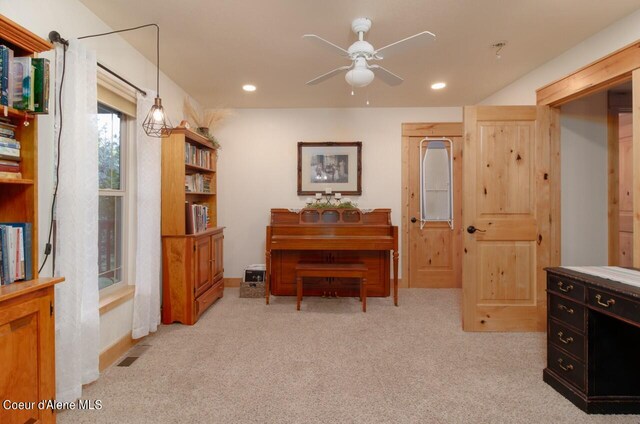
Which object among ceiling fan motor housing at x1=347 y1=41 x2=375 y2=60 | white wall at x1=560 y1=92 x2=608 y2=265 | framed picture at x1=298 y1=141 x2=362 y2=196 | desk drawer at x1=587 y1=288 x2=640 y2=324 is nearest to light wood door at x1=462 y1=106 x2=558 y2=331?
white wall at x1=560 y1=92 x2=608 y2=265

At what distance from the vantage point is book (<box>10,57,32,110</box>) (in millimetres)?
1423

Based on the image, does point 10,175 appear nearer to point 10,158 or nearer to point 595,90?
point 10,158

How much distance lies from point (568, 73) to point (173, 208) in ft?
12.4

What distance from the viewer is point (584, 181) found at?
306 cm

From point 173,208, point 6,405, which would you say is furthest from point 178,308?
point 6,405

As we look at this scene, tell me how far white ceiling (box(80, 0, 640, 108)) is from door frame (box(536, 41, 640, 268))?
0.28 m

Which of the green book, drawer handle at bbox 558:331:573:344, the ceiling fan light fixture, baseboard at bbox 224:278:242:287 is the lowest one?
baseboard at bbox 224:278:242:287

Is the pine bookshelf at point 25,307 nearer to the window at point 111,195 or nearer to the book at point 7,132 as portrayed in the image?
the book at point 7,132

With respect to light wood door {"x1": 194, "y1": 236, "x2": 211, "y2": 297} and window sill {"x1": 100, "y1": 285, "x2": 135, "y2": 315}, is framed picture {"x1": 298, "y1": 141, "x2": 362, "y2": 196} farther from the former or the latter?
window sill {"x1": 100, "y1": 285, "x2": 135, "y2": 315}

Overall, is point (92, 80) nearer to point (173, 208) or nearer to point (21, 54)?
point (21, 54)

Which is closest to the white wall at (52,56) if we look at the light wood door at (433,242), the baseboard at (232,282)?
the baseboard at (232,282)

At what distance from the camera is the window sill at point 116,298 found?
2.39 metres

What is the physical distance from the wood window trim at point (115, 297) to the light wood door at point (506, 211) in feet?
9.81

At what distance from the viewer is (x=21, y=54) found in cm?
152
